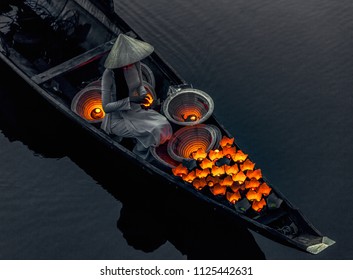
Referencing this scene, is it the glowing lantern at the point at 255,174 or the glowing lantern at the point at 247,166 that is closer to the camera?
the glowing lantern at the point at 255,174

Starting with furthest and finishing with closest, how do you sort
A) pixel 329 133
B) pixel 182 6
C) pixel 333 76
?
pixel 182 6, pixel 333 76, pixel 329 133

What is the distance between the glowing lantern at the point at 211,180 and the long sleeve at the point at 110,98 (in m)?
1.92

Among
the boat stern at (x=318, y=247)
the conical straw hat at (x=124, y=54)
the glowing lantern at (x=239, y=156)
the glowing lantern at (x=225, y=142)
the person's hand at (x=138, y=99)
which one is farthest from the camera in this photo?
the person's hand at (x=138, y=99)

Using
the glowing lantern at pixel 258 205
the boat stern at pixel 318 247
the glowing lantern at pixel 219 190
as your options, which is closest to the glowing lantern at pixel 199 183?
the glowing lantern at pixel 219 190

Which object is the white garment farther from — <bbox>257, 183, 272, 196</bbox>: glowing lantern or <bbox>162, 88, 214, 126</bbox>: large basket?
<bbox>257, 183, 272, 196</bbox>: glowing lantern

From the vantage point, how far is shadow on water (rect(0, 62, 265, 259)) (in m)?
8.41

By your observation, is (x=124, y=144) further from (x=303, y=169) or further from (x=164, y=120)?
(x=303, y=169)

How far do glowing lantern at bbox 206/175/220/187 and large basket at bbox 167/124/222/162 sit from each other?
27.3 inches

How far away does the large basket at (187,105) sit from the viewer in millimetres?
8578

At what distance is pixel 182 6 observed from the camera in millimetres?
12977

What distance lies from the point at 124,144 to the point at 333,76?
552 centimetres

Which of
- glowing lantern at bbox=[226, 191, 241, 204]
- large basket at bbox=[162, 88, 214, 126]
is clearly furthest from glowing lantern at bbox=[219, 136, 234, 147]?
glowing lantern at bbox=[226, 191, 241, 204]

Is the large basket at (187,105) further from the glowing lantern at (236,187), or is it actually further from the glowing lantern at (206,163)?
the glowing lantern at (236,187)
